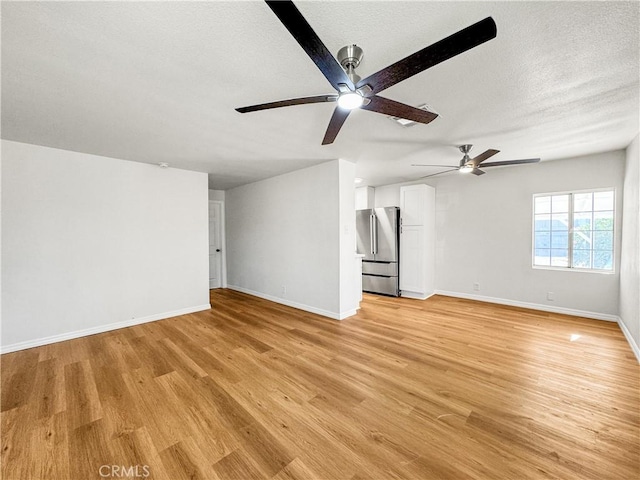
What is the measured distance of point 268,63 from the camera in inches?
64.7

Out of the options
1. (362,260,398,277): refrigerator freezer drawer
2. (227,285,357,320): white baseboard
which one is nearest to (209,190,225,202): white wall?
(227,285,357,320): white baseboard

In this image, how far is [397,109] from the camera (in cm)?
171

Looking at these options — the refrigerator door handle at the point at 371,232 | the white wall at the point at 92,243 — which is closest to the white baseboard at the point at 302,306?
the white wall at the point at 92,243

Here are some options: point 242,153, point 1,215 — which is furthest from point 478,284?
point 1,215

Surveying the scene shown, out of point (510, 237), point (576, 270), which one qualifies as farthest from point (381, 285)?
point (576, 270)

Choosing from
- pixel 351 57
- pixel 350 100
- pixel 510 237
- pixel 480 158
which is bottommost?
pixel 510 237

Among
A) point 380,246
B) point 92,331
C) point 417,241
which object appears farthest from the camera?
point 380,246

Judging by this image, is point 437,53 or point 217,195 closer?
point 437,53

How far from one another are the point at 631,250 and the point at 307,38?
4.38 metres

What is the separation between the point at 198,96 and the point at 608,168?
5.44m

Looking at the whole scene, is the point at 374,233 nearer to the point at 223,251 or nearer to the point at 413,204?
the point at 413,204

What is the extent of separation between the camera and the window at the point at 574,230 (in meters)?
3.82

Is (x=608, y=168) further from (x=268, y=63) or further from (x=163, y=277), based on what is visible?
(x=163, y=277)

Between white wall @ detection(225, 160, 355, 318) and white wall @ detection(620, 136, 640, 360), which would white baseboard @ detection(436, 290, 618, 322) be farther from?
white wall @ detection(225, 160, 355, 318)
